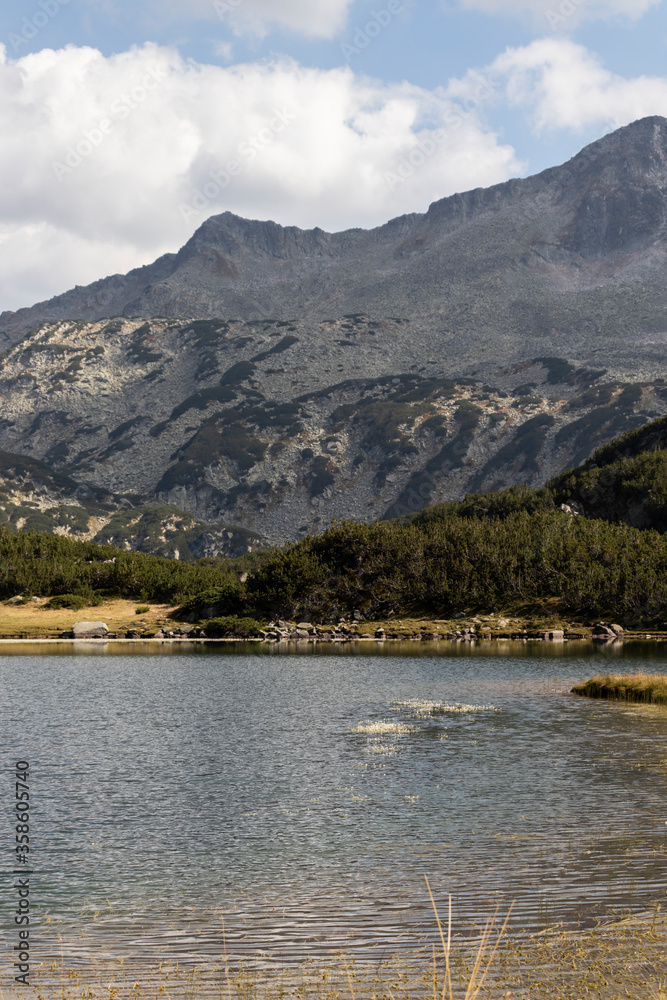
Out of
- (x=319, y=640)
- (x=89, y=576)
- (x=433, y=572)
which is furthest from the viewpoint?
(x=89, y=576)

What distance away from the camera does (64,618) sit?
130 meters

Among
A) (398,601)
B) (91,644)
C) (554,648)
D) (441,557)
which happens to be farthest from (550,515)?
(91,644)

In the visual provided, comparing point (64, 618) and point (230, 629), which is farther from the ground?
point (64, 618)

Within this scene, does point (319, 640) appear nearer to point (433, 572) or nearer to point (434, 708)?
point (433, 572)

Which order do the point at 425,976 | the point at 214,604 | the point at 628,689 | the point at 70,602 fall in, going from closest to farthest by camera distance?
1. the point at 425,976
2. the point at 628,689
3. the point at 214,604
4. the point at 70,602

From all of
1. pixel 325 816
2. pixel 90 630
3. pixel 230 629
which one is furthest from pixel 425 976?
pixel 90 630

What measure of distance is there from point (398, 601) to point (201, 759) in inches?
3754

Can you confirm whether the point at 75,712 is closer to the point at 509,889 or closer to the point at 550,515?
the point at 509,889

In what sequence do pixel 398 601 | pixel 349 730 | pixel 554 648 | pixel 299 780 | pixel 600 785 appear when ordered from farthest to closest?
pixel 398 601 < pixel 554 648 < pixel 349 730 < pixel 299 780 < pixel 600 785

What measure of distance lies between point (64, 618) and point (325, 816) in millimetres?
111789

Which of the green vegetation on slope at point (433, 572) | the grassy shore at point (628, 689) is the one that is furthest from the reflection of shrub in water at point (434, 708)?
the green vegetation on slope at point (433, 572)

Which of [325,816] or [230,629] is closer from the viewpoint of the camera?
[325,816]

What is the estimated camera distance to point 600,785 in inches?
1119

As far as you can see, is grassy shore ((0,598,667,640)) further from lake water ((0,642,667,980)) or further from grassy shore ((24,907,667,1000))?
grassy shore ((24,907,667,1000))
